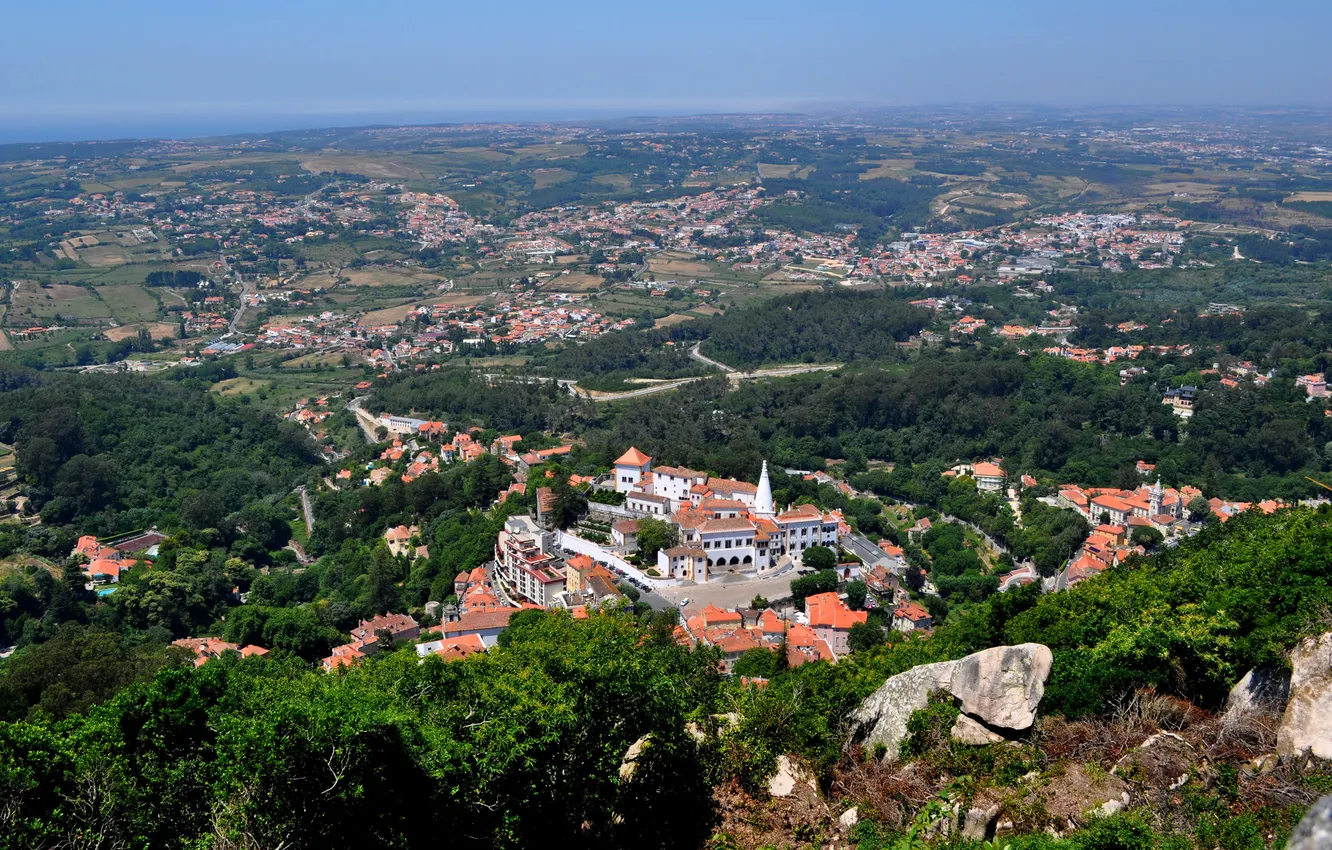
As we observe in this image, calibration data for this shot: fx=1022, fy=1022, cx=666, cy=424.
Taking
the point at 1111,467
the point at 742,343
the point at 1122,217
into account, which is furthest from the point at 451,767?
the point at 1122,217

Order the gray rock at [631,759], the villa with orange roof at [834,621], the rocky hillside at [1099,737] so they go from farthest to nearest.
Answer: the villa with orange roof at [834,621] < the gray rock at [631,759] < the rocky hillside at [1099,737]

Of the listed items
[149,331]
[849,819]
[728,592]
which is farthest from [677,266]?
[849,819]

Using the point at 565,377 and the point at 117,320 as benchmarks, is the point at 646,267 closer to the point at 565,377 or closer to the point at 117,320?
the point at 565,377

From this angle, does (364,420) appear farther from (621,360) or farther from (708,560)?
(708,560)

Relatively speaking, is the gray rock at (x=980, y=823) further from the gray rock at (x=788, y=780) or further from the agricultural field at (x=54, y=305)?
the agricultural field at (x=54, y=305)

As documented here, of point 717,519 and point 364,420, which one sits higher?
point 717,519

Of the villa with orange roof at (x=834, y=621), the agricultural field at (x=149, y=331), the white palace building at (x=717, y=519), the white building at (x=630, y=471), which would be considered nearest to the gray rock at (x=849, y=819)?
the villa with orange roof at (x=834, y=621)

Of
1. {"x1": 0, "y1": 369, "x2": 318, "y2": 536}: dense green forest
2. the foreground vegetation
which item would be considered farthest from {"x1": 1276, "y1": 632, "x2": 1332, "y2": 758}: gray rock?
{"x1": 0, "y1": 369, "x2": 318, "y2": 536}: dense green forest
